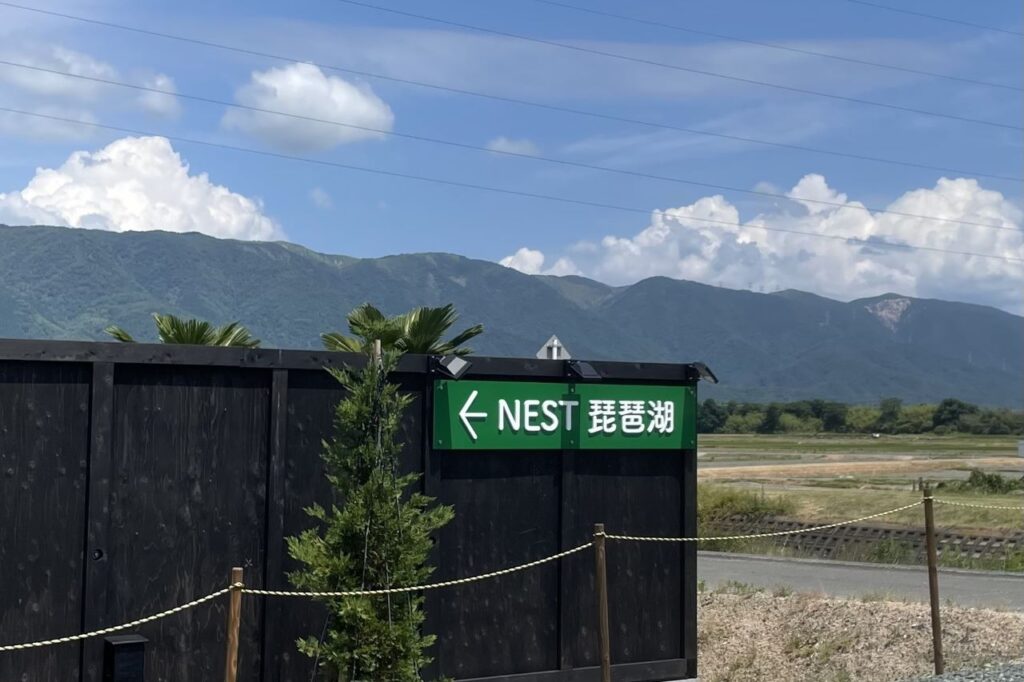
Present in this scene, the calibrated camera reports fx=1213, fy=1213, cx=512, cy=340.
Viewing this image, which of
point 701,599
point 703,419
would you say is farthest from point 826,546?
point 703,419

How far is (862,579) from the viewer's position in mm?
22781

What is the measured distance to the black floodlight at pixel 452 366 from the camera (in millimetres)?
10031

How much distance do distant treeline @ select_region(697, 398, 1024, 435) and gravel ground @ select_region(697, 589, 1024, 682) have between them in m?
134

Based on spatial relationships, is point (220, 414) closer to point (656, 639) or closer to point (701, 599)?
point (656, 639)

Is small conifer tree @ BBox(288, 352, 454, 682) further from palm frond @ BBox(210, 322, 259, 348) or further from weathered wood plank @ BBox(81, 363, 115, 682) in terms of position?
palm frond @ BBox(210, 322, 259, 348)

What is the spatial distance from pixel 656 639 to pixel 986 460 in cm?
7353

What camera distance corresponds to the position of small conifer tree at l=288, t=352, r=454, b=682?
878 centimetres

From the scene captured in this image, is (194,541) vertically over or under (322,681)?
over

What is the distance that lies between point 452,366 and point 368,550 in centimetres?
185

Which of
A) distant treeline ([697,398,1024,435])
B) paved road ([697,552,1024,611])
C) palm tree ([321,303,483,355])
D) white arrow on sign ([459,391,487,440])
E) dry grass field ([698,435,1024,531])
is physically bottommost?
paved road ([697,552,1024,611])

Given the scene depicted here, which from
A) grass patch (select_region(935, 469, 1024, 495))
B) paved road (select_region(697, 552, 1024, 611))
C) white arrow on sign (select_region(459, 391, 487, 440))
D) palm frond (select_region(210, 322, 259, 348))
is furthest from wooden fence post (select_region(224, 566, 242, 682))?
grass patch (select_region(935, 469, 1024, 495))

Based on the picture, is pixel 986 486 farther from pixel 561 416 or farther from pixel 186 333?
pixel 186 333

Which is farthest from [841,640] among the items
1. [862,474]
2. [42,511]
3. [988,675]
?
[862,474]

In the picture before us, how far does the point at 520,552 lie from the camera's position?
34.7ft
